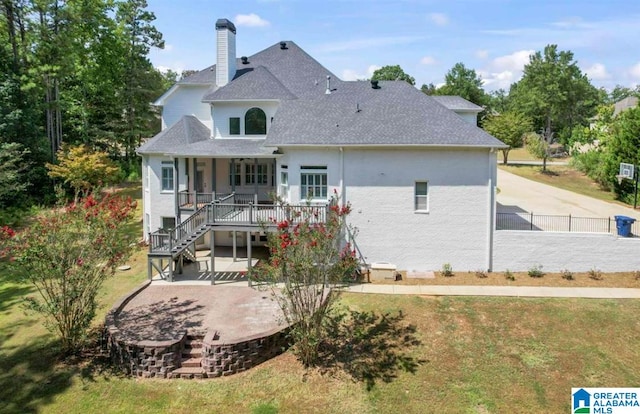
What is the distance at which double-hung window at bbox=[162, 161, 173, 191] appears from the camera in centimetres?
2298

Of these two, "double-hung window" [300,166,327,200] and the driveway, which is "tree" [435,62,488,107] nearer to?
the driveway

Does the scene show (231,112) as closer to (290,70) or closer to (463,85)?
(290,70)

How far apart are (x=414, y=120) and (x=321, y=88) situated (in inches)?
281

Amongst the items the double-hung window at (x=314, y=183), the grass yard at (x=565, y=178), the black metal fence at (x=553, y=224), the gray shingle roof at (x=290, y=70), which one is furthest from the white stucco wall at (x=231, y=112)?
the grass yard at (x=565, y=178)

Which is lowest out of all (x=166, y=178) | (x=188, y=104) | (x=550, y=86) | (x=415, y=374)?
(x=415, y=374)

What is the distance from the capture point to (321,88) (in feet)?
82.3

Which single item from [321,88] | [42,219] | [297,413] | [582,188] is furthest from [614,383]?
[582,188]

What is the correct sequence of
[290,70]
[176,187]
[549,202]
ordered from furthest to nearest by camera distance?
[549,202] < [290,70] < [176,187]

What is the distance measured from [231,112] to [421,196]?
11065 millimetres

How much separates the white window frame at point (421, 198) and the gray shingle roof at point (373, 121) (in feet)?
6.23

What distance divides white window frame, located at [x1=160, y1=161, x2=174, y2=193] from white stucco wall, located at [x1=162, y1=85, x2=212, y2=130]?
150 inches

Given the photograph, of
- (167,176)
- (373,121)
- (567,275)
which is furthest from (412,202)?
(167,176)

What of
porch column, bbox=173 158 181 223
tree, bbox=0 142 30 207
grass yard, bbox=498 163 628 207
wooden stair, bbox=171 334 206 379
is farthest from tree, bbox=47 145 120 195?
grass yard, bbox=498 163 628 207

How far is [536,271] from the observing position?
18453 millimetres
